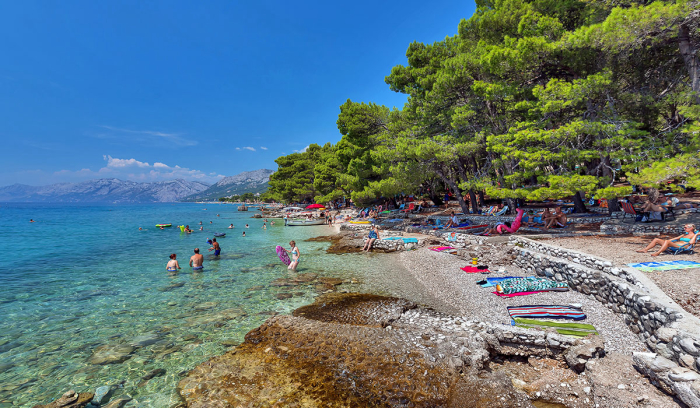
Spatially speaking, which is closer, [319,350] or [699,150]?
[319,350]

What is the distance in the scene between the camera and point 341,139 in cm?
3070

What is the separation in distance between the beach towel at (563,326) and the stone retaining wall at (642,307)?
2.77ft

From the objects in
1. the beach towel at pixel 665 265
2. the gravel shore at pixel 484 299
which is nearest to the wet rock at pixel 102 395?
the gravel shore at pixel 484 299

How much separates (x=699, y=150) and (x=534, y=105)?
5.74m

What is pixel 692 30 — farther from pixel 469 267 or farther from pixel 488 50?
pixel 469 267

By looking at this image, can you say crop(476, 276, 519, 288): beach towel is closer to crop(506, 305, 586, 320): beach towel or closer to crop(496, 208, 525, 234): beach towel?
crop(506, 305, 586, 320): beach towel

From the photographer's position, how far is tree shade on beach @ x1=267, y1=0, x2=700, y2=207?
10117mm

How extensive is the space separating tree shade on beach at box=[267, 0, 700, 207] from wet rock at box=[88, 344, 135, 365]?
14750 millimetres

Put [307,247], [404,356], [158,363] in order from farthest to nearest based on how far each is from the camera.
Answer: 1. [307,247]
2. [158,363]
3. [404,356]

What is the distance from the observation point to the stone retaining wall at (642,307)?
149 inches

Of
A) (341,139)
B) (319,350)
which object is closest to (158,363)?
(319,350)

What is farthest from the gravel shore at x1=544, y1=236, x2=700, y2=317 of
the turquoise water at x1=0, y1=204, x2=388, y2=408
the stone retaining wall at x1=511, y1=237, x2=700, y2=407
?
the turquoise water at x1=0, y1=204, x2=388, y2=408

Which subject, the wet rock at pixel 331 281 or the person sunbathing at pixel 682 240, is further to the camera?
the wet rock at pixel 331 281

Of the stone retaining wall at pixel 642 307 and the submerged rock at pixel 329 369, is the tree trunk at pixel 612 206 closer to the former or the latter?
the stone retaining wall at pixel 642 307
